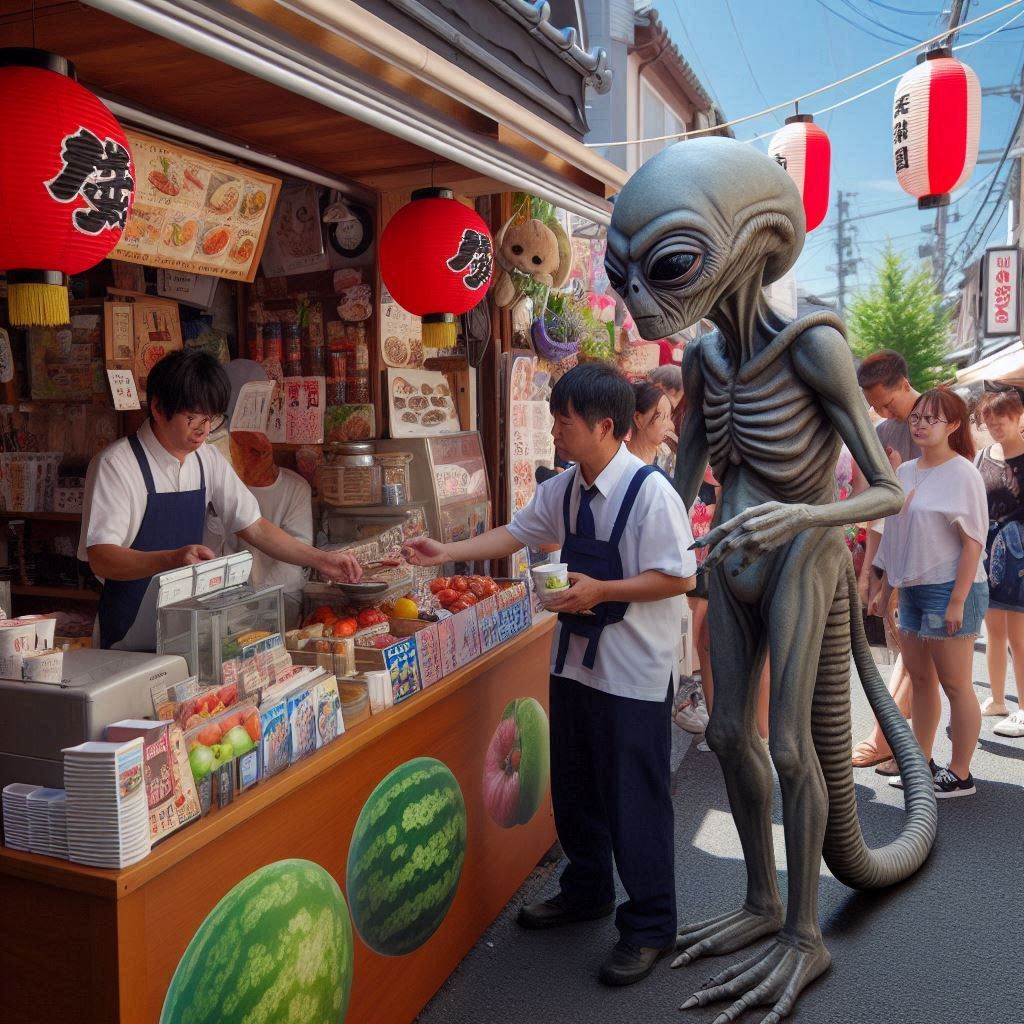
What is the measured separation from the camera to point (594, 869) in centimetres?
380

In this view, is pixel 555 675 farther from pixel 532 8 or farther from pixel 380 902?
pixel 532 8

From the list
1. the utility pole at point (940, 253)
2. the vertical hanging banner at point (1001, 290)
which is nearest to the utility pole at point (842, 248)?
the utility pole at point (940, 253)

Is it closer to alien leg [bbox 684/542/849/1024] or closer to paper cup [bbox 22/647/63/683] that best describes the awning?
paper cup [bbox 22/647/63/683]

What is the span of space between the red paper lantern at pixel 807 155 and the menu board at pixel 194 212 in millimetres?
4968

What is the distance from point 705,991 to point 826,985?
511 millimetres

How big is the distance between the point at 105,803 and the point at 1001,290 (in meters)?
17.7

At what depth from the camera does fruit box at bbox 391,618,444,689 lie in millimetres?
3322

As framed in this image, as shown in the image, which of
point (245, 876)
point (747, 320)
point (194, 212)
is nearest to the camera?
point (245, 876)

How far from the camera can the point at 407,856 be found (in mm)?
3107

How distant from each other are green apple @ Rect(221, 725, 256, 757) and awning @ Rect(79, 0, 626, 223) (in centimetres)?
169

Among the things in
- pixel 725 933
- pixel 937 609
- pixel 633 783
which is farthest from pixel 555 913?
pixel 937 609

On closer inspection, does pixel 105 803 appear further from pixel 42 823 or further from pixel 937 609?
pixel 937 609

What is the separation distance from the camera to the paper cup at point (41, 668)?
7.30 feet

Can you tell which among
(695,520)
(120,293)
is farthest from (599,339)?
(120,293)
